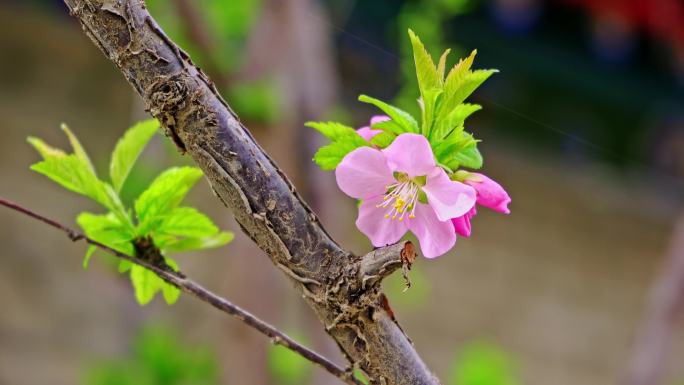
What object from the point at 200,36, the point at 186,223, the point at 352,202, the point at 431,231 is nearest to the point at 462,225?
the point at 431,231

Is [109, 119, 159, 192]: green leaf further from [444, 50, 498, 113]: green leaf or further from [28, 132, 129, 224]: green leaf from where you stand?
[444, 50, 498, 113]: green leaf

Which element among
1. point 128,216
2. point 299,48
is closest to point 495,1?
point 299,48

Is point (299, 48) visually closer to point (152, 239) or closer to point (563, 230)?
point (152, 239)

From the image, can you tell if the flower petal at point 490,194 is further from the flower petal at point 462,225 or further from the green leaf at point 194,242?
the green leaf at point 194,242

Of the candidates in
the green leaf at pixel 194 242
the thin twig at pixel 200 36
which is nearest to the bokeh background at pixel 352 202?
the thin twig at pixel 200 36

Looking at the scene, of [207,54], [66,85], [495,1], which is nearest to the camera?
[207,54]

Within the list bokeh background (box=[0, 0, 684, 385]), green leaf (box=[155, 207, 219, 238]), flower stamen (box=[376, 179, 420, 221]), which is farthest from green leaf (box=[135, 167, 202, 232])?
bokeh background (box=[0, 0, 684, 385])
